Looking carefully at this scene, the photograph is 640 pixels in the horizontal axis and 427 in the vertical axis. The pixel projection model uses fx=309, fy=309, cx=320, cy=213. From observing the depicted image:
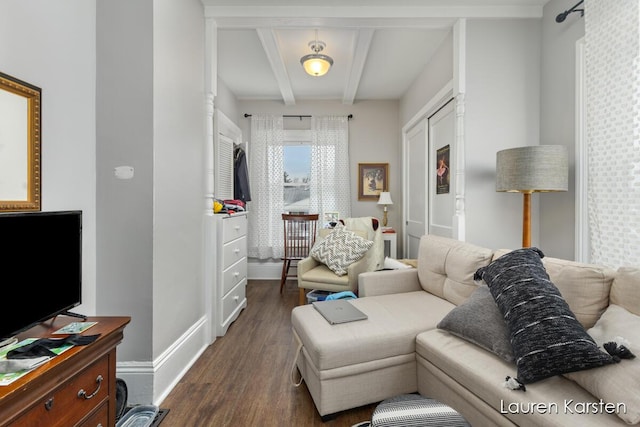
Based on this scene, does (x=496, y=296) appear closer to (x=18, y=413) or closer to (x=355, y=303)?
(x=355, y=303)

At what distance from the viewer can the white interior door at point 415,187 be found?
3834 mm

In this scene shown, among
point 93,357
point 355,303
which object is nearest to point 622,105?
point 355,303

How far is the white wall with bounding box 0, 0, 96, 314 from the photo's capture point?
4.35 feet

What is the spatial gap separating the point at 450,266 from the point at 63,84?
2506mm

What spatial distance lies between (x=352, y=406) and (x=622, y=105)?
2.36 m

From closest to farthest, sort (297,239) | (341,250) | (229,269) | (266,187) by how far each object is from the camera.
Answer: (229,269)
(341,250)
(297,239)
(266,187)

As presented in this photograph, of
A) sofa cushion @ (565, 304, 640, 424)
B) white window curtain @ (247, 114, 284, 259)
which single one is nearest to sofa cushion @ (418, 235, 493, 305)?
sofa cushion @ (565, 304, 640, 424)

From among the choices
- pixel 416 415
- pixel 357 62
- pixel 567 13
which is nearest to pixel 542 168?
pixel 567 13

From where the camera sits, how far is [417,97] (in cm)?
393

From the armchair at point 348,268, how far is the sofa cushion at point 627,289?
2.00 metres

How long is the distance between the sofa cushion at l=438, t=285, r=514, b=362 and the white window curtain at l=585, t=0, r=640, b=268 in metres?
0.95

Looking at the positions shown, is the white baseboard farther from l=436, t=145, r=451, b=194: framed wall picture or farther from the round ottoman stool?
l=436, t=145, r=451, b=194: framed wall picture

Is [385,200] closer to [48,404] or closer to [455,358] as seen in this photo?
[455,358]

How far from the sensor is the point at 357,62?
3439mm
